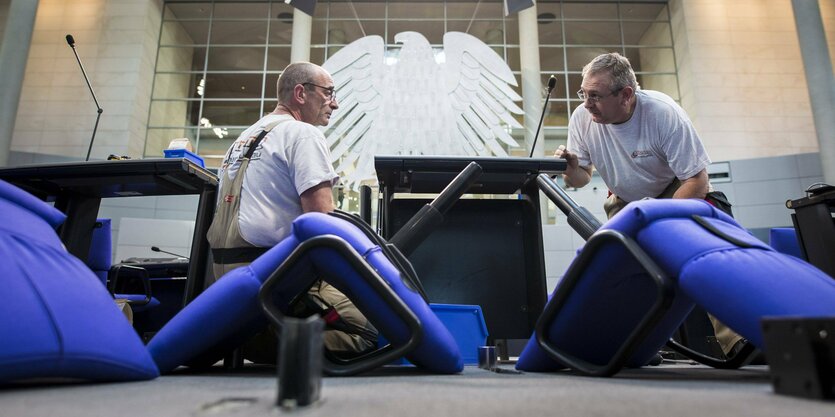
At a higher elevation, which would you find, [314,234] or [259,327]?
[314,234]

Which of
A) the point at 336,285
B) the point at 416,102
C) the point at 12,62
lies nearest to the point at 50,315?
the point at 336,285

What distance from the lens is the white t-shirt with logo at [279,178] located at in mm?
1620

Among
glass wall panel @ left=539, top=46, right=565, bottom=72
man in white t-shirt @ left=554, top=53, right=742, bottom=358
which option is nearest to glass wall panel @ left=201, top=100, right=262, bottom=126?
glass wall panel @ left=539, top=46, right=565, bottom=72

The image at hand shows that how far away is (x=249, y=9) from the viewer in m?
9.45

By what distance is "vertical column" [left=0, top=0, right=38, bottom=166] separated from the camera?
6859 mm

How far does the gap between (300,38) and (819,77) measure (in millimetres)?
7993

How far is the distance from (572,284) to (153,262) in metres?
3.24

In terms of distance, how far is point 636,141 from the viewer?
6.73 feet

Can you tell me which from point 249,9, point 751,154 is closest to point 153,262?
point 249,9

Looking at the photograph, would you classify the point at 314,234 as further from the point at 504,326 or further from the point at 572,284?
the point at 504,326

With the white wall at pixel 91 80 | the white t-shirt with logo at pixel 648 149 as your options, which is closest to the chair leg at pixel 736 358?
the white t-shirt with logo at pixel 648 149

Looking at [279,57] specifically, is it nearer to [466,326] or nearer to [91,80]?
[91,80]

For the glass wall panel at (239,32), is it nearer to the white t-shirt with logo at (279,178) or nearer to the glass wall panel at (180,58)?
the glass wall panel at (180,58)

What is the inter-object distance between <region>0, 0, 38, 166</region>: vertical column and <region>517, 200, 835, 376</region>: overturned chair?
8380 millimetres
